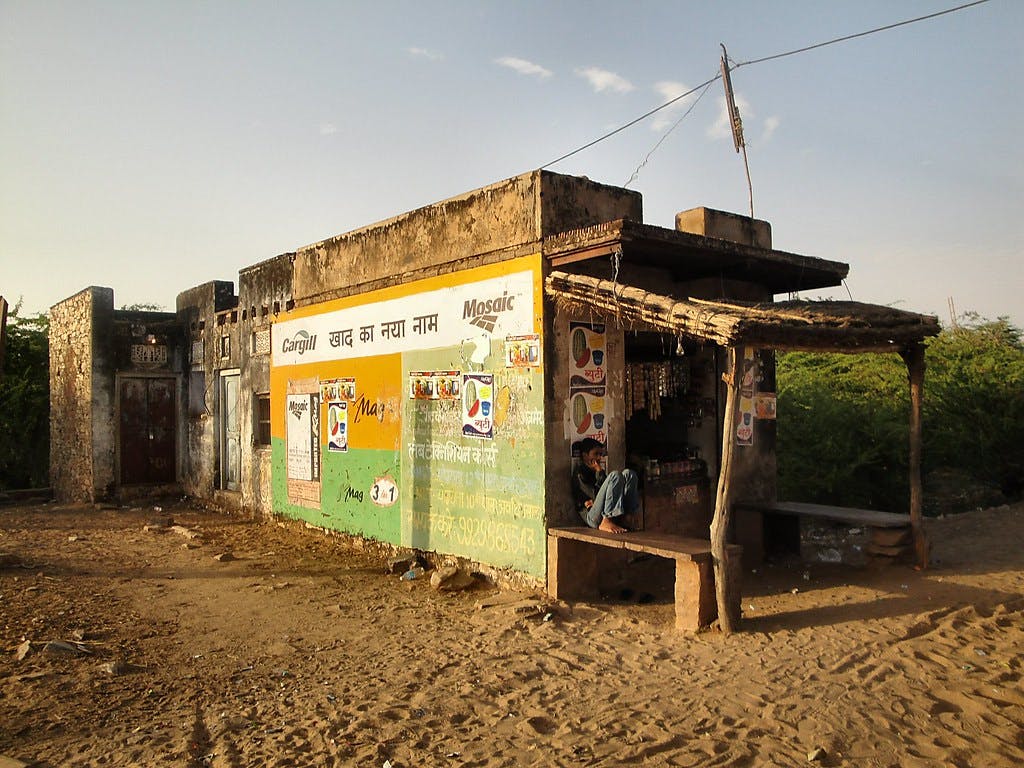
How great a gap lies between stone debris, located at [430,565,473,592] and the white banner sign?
243 centimetres

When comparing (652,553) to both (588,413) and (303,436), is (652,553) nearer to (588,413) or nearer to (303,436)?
(588,413)

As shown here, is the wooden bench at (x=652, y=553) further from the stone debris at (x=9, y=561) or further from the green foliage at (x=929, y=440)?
the green foliage at (x=929, y=440)

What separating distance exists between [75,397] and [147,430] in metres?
1.57

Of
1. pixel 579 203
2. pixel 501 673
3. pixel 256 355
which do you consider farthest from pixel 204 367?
pixel 501 673

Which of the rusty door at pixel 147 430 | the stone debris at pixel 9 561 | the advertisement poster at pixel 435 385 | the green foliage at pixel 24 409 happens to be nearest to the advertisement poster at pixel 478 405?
the advertisement poster at pixel 435 385

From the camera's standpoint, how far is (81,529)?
37.4 feet

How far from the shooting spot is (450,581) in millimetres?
7508

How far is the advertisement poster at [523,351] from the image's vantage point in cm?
693

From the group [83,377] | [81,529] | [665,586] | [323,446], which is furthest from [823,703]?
[83,377]

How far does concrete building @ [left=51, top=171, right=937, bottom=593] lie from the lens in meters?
6.92

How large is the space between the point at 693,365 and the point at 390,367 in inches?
144

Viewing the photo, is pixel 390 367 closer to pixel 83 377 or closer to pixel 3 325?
pixel 3 325

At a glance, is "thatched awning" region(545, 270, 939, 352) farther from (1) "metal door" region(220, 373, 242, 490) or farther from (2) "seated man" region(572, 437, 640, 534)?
(1) "metal door" region(220, 373, 242, 490)

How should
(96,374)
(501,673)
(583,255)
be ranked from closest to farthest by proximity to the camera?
(501,673) < (583,255) < (96,374)
